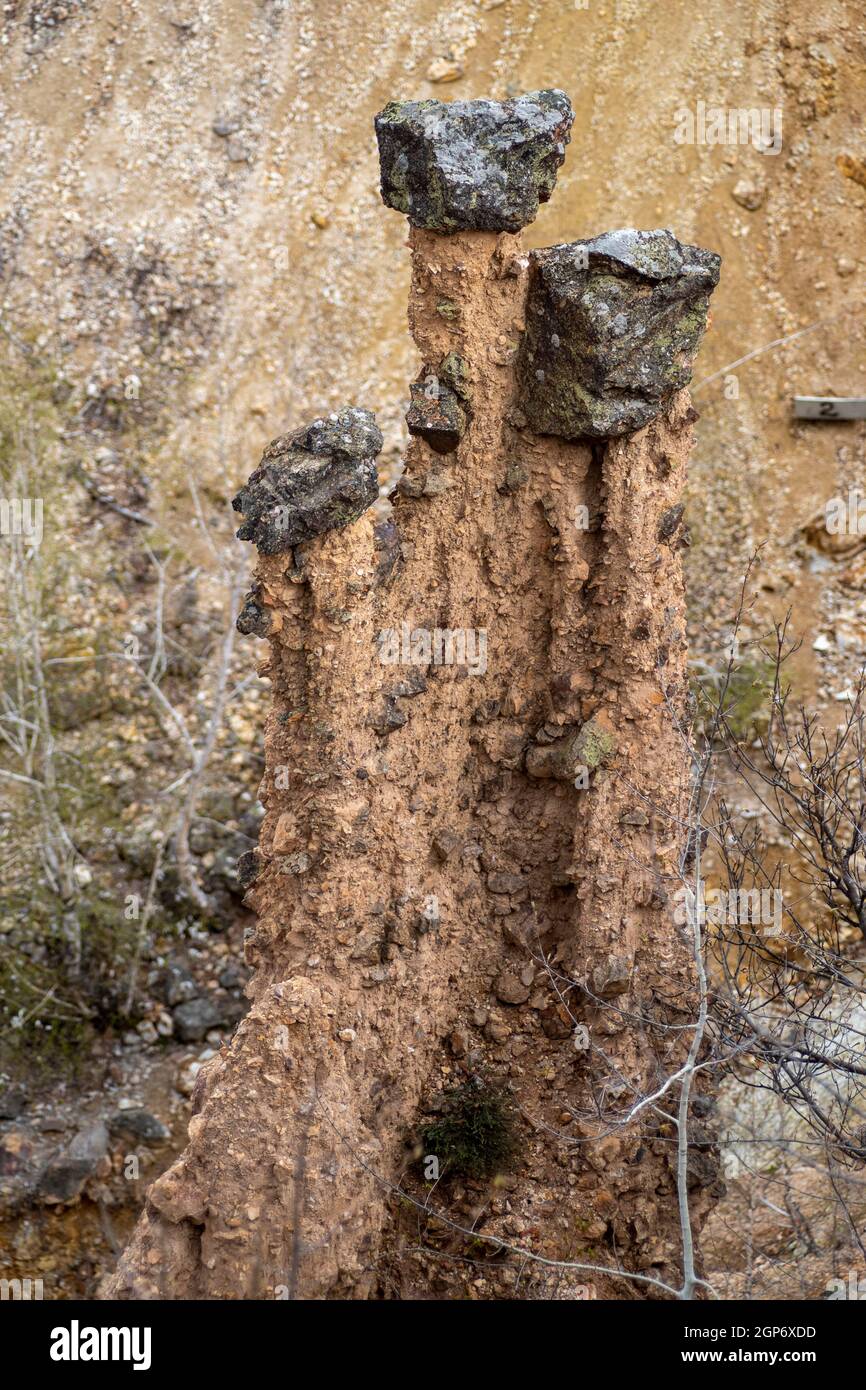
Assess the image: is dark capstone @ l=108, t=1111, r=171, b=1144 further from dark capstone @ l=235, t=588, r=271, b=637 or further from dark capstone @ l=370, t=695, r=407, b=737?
dark capstone @ l=235, t=588, r=271, b=637

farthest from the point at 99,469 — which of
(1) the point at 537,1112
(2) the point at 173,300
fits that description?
(1) the point at 537,1112

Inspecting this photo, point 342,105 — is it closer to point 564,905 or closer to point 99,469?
point 99,469

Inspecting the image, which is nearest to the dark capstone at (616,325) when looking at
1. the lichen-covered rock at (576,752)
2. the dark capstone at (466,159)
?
the dark capstone at (466,159)

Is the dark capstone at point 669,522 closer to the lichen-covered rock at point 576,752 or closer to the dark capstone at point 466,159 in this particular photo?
the lichen-covered rock at point 576,752

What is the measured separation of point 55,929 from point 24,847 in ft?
4.91

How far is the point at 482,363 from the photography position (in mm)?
9516

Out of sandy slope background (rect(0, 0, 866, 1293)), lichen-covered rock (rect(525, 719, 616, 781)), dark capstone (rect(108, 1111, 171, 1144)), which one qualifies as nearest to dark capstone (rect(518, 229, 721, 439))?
lichen-covered rock (rect(525, 719, 616, 781))

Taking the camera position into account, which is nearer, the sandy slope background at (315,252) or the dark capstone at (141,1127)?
the dark capstone at (141,1127)

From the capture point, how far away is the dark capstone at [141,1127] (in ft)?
53.8

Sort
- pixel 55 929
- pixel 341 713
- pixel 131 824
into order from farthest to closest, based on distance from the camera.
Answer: pixel 131 824
pixel 55 929
pixel 341 713

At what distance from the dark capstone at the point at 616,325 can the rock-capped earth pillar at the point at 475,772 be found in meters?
0.02

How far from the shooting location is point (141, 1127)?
16.4 m

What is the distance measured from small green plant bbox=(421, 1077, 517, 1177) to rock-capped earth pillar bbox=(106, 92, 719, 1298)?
13cm

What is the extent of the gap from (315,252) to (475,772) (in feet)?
50.6
